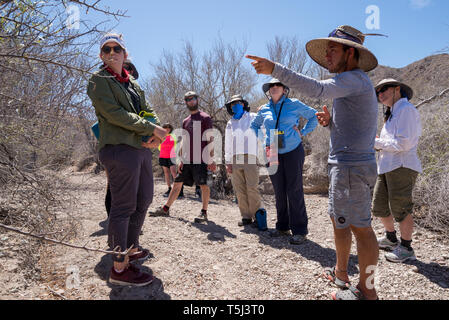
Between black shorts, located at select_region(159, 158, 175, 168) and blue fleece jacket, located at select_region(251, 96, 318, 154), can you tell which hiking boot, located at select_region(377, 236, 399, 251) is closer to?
blue fleece jacket, located at select_region(251, 96, 318, 154)

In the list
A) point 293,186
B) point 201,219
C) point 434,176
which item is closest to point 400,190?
point 293,186

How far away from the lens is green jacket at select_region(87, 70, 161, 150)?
2266mm

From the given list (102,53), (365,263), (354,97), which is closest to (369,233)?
(365,263)

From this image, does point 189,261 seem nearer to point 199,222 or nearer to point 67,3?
point 199,222

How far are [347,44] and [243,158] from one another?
8.77 ft

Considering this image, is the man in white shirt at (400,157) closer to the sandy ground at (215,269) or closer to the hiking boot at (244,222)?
the sandy ground at (215,269)

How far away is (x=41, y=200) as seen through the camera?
10.5 ft

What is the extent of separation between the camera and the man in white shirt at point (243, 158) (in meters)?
4.62

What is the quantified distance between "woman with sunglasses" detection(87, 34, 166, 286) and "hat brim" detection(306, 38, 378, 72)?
5.21 ft

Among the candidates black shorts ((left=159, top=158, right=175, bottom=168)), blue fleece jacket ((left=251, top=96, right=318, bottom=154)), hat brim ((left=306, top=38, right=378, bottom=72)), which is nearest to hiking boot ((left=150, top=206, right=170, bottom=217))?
blue fleece jacket ((left=251, top=96, right=318, bottom=154))

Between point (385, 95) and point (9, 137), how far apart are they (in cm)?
428

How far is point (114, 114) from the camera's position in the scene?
89.0 inches

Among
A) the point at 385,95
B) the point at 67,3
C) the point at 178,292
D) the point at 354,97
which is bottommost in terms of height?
the point at 178,292

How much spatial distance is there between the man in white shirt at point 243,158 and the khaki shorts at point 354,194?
7.73 feet
